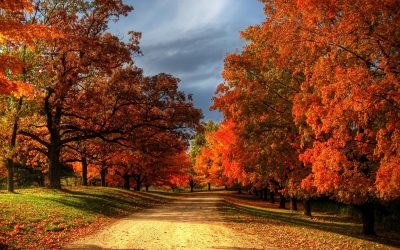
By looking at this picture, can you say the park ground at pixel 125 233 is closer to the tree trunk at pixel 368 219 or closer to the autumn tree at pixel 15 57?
the tree trunk at pixel 368 219

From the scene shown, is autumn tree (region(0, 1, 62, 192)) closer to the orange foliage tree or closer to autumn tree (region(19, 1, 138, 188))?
autumn tree (region(19, 1, 138, 188))

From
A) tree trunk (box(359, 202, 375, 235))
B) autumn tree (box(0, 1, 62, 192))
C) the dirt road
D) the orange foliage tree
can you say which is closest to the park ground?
the dirt road

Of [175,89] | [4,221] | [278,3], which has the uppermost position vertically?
[278,3]

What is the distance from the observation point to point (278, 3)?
57.6 ft

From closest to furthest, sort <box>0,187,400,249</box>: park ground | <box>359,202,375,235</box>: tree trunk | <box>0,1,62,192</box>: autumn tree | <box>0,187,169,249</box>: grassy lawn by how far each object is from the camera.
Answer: <box>0,1,62,192</box>: autumn tree < <box>0,187,400,249</box>: park ground < <box>0,187,169,249</box>: grassy lawn < <box>359,202,375,235</box>: tree trunk

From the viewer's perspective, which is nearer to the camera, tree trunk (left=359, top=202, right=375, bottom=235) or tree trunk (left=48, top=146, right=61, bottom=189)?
tree trunk (left=359, top=202, right=375, bottom=235)

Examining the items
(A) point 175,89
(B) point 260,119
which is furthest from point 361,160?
Result: (A) point 175,89

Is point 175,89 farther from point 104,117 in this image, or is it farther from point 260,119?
point 260,119

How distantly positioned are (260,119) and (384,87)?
31.9 feet

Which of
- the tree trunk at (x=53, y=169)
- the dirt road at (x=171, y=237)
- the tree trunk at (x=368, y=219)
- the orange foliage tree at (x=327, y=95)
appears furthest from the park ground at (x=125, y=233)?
the tree trunk at (x=53, y=169)

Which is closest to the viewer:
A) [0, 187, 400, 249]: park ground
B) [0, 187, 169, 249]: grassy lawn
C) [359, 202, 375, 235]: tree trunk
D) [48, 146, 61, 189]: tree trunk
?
[0, 187, 400, 249]: park ground

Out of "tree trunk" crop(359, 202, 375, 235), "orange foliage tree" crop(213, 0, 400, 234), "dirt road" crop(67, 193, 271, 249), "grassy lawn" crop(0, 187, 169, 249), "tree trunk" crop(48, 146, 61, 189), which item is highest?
"orange foliage tree" crop(213, 0, 400, 234)

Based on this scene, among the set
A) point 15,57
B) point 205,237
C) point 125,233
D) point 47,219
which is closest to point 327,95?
point 205,237

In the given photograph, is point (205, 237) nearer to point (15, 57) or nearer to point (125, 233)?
point (125, 233)
